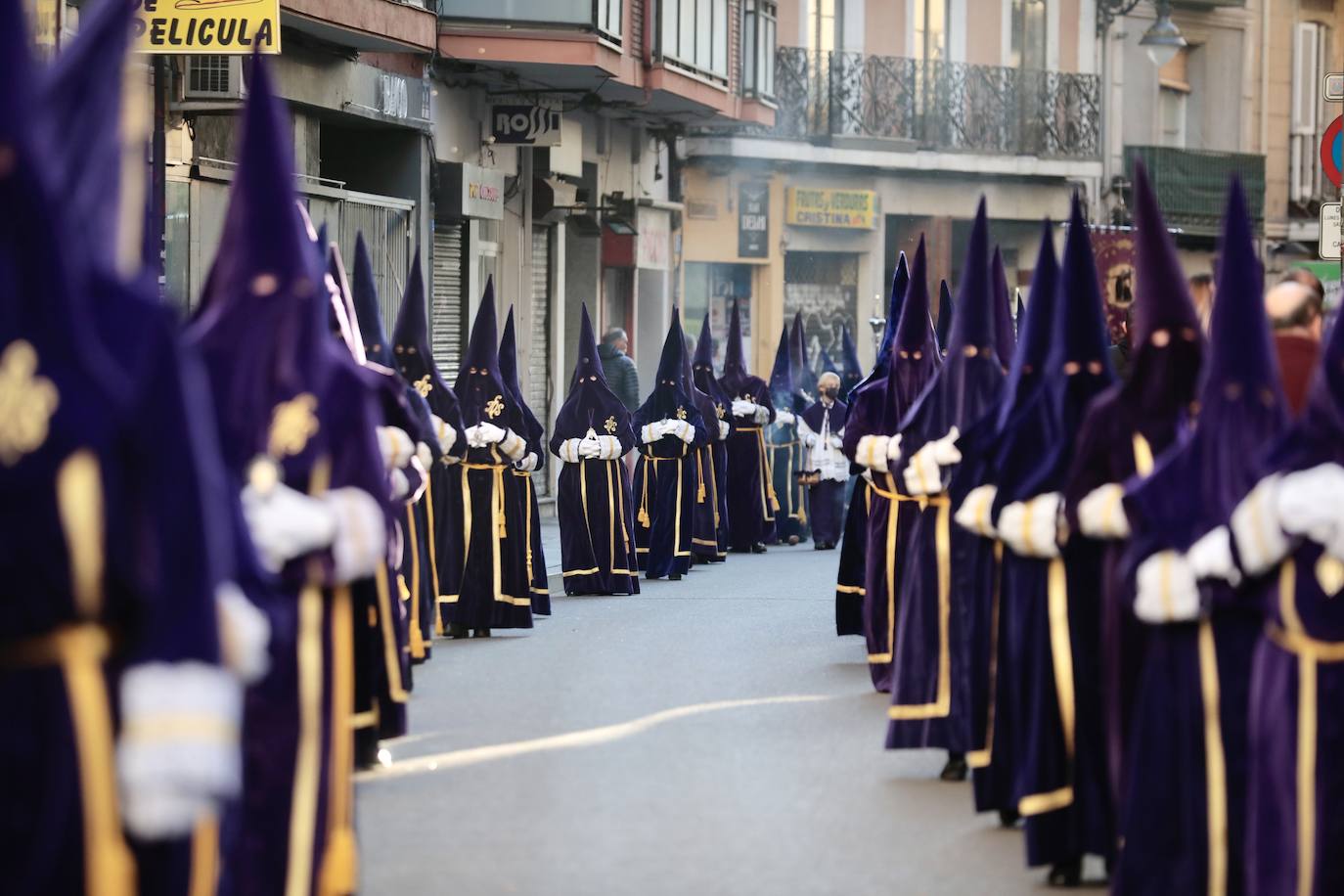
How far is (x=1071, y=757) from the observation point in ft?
27.5

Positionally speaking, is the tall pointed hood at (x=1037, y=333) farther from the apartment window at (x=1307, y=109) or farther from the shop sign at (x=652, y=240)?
the apartment window at (x=1307, y=109)

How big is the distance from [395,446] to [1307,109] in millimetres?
39217

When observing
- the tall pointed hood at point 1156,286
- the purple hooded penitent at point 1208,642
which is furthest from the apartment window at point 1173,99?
the purple hooded penitent at point 1208,642

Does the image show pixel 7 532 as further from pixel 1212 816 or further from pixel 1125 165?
pixel 1125 165

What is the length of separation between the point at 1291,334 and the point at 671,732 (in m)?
4.51

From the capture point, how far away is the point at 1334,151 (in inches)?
672

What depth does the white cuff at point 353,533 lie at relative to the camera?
6.75 m

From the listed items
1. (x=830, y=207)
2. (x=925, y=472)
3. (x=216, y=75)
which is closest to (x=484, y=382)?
(x=216, y=75)

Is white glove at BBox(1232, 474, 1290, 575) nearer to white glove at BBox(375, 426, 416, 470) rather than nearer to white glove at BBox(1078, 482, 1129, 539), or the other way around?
white glove at BBox(1078, 482, 1129, 539)

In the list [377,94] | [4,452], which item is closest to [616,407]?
[377,94]

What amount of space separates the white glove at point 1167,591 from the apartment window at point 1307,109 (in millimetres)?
41961

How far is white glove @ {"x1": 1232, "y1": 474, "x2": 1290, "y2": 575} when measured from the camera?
629cm

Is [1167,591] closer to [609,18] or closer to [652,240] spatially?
[609,18]

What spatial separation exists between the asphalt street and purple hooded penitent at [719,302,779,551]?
8622mm
